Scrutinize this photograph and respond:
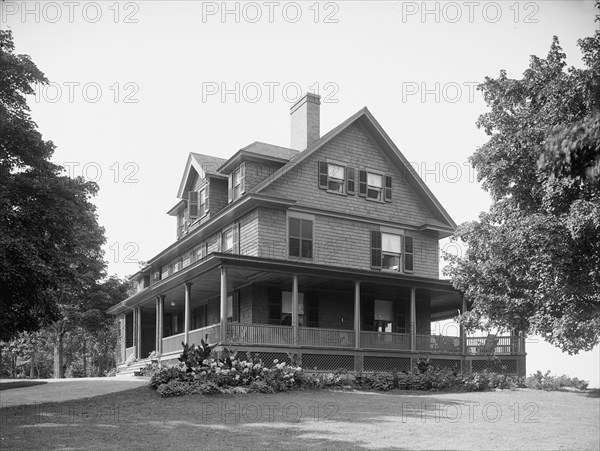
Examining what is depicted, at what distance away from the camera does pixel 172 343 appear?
31781mm

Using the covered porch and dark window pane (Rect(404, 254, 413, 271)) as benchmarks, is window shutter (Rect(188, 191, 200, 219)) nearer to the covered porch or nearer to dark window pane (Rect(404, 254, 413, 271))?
the covered porch

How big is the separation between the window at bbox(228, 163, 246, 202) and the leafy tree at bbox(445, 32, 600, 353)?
1149 cm

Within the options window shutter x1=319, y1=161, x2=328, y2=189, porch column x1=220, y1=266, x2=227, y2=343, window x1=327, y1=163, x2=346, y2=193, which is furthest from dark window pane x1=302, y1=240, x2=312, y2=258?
porch column x1=220, y1=266, x2=227, y2=343

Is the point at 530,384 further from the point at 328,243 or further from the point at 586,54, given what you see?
the point at 586,54

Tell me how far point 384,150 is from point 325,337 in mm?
10669

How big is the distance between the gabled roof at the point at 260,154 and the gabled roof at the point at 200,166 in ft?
5.80

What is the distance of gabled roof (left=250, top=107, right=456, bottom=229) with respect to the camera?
30.9m

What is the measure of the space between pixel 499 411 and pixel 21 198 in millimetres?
16233

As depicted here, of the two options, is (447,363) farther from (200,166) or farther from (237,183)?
(200,166)

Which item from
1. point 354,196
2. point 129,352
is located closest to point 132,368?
Result: point 129,352

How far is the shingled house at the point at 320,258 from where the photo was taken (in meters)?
28.1

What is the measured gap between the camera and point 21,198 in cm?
2291

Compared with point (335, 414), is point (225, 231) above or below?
above

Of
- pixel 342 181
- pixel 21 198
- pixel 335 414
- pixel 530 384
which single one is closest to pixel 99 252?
pixel 342 181
